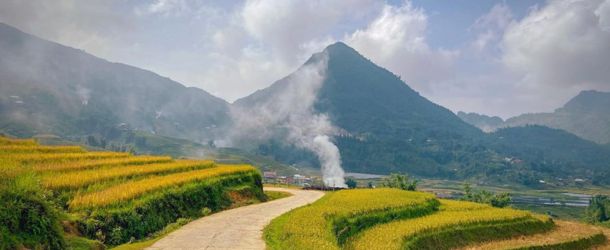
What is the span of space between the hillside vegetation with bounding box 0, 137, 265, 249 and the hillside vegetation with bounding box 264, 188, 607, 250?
21.0 feet

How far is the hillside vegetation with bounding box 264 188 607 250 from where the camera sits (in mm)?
23438

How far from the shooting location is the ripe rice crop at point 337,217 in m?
20.7

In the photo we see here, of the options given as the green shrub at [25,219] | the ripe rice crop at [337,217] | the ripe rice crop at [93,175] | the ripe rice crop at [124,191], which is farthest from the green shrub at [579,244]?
the green shrub at [25,219]

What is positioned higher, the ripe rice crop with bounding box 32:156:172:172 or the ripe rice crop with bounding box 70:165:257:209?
the ripe rice crop with bounding box 32:156:172:172

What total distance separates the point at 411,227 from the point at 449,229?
380cm

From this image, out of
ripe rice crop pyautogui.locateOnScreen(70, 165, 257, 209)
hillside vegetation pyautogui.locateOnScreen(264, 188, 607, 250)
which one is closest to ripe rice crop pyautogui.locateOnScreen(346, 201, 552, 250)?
hillside vegetation pyautogui.locateOnScreen(264, 188, 607, 250)

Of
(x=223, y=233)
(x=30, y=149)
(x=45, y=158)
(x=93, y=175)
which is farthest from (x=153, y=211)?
(x=30, y=149)

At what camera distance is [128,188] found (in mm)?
24938

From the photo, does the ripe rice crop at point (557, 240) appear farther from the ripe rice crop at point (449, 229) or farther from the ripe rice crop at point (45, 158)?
the ripe rice crop at point (45, 158)

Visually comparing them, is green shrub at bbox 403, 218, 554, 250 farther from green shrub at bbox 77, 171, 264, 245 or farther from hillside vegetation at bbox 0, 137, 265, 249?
hillside vegetation at bbox 0, 137, 265, 249

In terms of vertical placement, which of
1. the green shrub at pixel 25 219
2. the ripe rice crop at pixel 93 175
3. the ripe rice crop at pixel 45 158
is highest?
the ripe rice crop at pixel 45 158

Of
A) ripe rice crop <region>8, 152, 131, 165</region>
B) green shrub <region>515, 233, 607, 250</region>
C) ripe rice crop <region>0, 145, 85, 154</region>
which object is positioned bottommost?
green shrub <region>515, 233, 607, 250</region>

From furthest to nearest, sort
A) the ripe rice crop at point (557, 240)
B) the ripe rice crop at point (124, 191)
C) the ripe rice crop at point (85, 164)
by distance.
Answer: the ripe rice crop at point (557, 240), the ripe rice crop at point (85, 164), the ripe rice crop at point (124, 191)

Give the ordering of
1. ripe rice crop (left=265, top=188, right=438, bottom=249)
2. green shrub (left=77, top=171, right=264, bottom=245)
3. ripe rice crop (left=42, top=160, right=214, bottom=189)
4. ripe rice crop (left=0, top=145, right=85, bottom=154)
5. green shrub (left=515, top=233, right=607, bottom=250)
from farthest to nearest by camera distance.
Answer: green shrub (left=515, top=233, right=607, bottom=250), ripe rice crop (left=0, top=145, right=85, bottom=154), ripe rice crop (left=42, top=160, right=214, bottom=189), ripe rice crop (left=265, top=188, right=438, bottom=249), green shrub (left=77, top=171, right=264, bottom=245)
